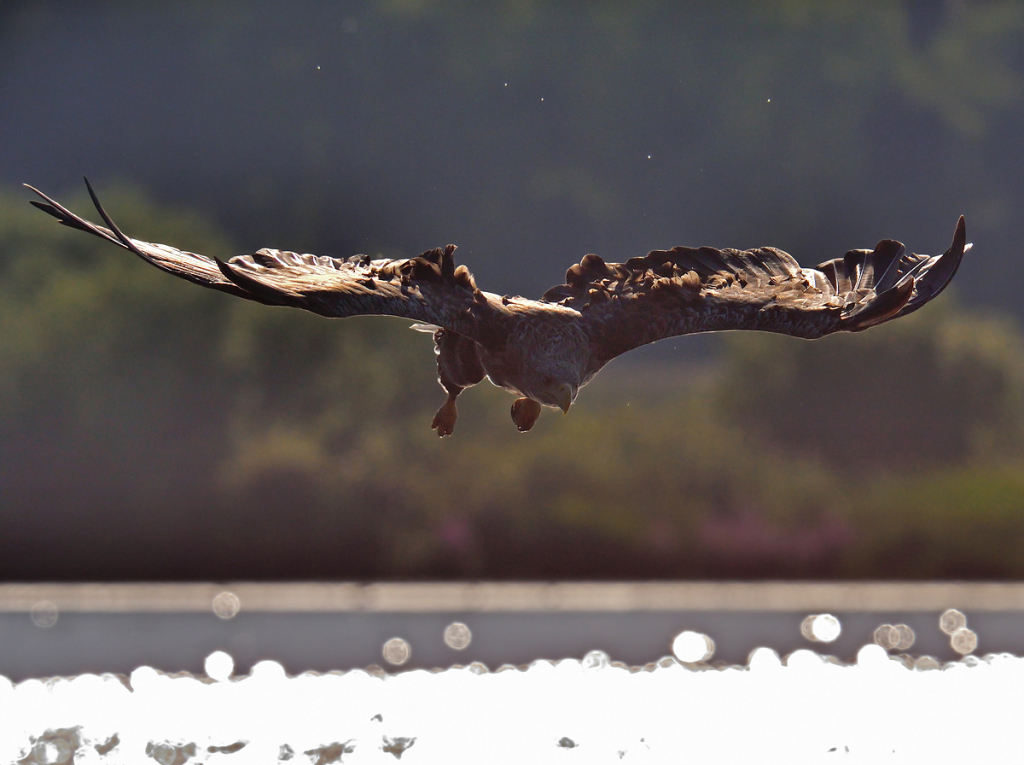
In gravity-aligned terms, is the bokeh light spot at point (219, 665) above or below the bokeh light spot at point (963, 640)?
below

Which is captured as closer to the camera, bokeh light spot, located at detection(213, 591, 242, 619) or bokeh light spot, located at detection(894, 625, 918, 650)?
bokeh light spot, located at detection(894, 625, 918, 650)

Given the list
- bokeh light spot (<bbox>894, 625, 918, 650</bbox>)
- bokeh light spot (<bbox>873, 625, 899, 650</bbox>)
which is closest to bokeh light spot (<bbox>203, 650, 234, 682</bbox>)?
bokeh light spot (<bbox>873, 625, 899, 650</bbox>)

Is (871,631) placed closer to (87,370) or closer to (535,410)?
(535,410)

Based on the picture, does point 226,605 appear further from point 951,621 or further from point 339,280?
point 339,280

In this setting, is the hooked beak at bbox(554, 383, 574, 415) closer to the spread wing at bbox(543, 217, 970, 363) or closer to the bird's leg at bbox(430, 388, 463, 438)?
the spread wing at bbox(543, 217, 970, 363)

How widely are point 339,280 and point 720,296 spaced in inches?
91.6

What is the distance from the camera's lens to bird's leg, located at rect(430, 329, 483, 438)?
Answer: 641cm

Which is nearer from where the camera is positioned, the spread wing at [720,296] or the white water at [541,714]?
the spread wing at [720,296]

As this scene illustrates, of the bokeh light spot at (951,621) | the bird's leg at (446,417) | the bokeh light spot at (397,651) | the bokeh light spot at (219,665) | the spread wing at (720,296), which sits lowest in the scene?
the bokeh light spot at (219,665)

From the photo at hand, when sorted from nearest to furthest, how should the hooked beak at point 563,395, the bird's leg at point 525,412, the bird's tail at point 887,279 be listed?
1. the hooked beak at point 563,395
2. the bird's tail at point 887,279
3. the bird's leg at point 525,412

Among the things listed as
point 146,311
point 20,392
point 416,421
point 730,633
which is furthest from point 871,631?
point 20,392

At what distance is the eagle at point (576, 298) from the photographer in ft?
17.8

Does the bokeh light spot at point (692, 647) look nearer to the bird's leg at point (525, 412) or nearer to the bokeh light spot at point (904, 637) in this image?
the bokeh light spot at point (904, 637)

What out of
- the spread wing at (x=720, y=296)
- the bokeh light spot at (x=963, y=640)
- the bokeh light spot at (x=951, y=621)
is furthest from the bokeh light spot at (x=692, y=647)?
the spread wing at (x=720, y=296)
